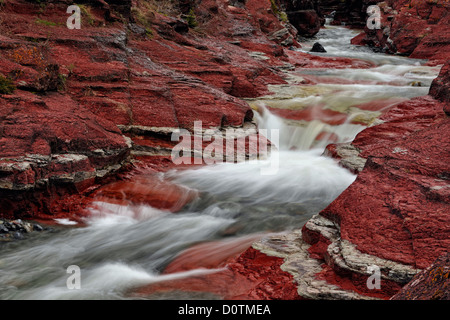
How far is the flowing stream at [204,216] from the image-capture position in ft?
16.9

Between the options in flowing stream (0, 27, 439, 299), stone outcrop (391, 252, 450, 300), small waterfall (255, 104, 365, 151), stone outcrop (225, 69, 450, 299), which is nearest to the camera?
stone outcrop (391, 252, 450, 300)

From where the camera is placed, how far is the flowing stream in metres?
5.14

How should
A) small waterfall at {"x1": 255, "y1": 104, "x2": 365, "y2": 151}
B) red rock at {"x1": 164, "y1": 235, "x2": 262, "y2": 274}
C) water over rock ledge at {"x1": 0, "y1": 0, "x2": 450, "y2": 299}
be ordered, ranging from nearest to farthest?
1. water over rock ledge at {"x1": 0, "y1": 0, "x2": 450, "y2": 299}
2. red rock at {"x1": 164, "y1": 235, "x2": 262, "y2": 274}
3. small waterfall at {"x1": 255, "y1": 104, "x2": 365, "y2": 151}

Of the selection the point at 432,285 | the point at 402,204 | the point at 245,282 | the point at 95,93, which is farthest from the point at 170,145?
the point at 432,285

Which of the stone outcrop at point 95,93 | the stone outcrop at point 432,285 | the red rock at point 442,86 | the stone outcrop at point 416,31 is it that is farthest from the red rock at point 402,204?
the stone outcrop at point 416,31

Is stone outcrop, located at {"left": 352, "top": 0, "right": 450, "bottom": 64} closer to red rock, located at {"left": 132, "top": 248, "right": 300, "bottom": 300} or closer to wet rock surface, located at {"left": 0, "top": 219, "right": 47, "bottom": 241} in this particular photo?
red rock, located at {"left": 132, "top": 248, "right": 300, "bottom": 300}

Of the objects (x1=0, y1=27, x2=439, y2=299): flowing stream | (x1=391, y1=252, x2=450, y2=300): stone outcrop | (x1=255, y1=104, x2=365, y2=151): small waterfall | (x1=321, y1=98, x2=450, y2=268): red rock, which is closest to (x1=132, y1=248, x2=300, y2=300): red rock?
(x1=0, y1=27, x2=439, y2=299): flowing stream

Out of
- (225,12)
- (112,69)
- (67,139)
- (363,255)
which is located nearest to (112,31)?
(112,69)

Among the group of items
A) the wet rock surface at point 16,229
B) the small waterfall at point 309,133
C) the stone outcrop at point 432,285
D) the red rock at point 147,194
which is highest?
the small waterfall at point 309,133

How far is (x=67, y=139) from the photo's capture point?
7.25 metres

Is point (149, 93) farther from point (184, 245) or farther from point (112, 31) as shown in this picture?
point (184, 245)

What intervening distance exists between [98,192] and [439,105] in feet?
27.7

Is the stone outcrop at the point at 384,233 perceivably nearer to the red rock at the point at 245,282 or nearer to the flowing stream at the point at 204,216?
the red rock at the point at 245,282

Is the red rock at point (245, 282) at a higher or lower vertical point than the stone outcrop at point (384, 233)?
lower
